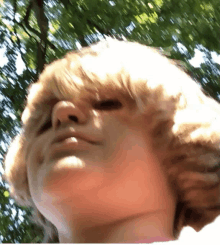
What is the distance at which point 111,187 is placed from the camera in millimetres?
855

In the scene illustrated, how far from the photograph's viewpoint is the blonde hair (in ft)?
3.14

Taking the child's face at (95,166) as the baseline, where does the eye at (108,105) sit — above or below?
above

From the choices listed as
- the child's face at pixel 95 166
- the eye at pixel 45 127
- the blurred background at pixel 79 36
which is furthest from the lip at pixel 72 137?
the blurred background at pixel 79 36

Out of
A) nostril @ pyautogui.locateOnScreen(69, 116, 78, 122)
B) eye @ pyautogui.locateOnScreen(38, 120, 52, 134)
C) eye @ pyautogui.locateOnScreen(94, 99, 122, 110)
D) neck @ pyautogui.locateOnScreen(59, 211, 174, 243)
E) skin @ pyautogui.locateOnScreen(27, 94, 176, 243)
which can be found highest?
eye @ pyautogui.locateOnScreen(38, 120, 52, 134)

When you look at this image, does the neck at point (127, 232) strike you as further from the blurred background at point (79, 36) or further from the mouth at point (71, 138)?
the blurred background at point (79, 36)

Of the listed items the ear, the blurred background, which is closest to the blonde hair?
the ear

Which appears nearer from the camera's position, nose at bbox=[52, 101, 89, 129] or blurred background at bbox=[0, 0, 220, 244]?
nose at bbox=[52, 101, 89, 129]

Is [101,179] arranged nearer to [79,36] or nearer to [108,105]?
[108,105]

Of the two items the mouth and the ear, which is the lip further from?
the ear

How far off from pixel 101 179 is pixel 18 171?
1.02 ft

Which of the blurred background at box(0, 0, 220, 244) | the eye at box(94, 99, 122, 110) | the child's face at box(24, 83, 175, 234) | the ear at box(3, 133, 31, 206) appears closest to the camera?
the child's face at box(24, 83, 175, 234)

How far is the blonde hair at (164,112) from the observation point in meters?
0.96

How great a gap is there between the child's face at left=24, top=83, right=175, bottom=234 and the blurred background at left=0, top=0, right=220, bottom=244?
1076 millimetres

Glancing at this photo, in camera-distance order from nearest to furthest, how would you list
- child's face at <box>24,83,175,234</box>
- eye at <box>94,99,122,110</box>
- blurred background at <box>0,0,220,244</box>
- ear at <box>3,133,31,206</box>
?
1. child's face at <box>24,83,175,234</box>
2. eye at <box>94,99,122,110</box>
3. ear at <box>3,133,31,206</box>
4. blurred background at <box>0,0,220,244</box>
